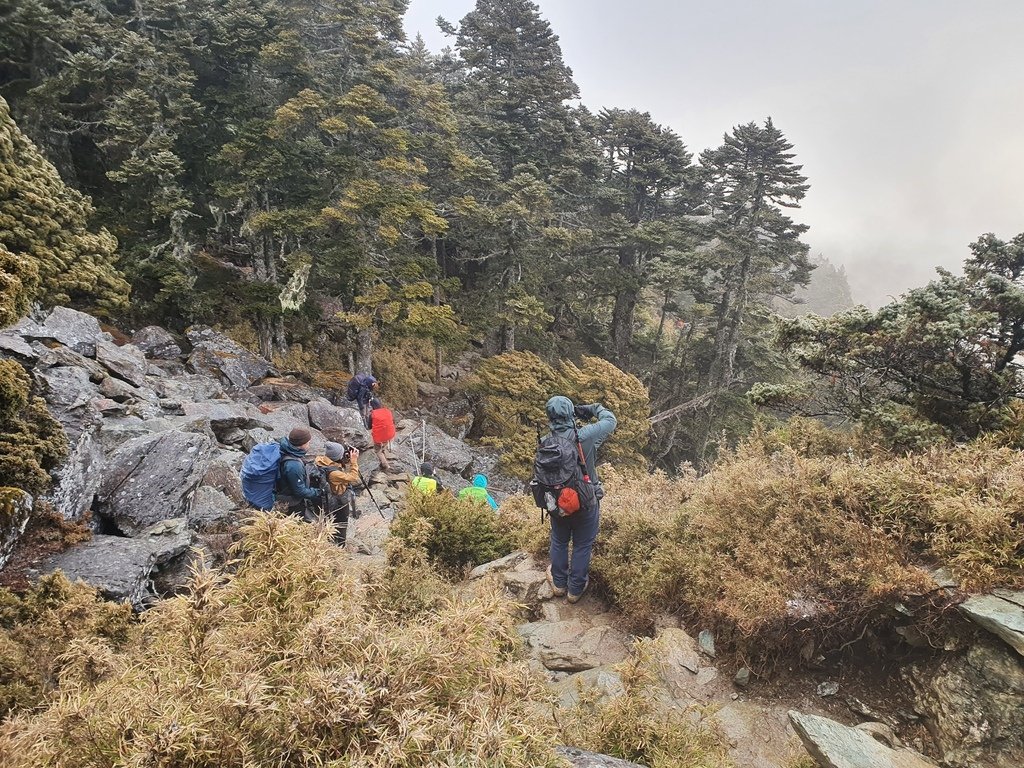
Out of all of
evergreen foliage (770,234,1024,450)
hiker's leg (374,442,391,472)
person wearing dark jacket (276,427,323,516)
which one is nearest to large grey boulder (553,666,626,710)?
person wearing dark jacket (276,427,323,516)

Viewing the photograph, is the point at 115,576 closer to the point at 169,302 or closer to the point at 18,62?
the point at 169,302

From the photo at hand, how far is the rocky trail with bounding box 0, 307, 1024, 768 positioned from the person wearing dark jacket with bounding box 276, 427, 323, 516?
1.05m

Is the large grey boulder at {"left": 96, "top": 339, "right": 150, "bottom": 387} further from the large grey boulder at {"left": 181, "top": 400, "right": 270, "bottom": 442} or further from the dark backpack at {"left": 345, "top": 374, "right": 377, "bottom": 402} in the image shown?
the dark backpack at {"left": 345, "top": 374, "right": 377, "bottom": 402}

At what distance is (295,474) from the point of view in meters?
6.36

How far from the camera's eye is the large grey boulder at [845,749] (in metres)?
3.33

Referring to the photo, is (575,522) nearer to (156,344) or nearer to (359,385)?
(359,385)

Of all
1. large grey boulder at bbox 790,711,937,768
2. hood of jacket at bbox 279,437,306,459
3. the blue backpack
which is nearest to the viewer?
large grey boulder at bbox 790,711,937,768

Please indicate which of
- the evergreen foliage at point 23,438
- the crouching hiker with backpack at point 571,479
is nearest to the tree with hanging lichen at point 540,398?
the crouching hiker with backpack at point 571,479

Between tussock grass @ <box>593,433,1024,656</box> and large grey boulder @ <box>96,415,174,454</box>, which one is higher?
tussock grass @ <box>593,433,1024,656</box>

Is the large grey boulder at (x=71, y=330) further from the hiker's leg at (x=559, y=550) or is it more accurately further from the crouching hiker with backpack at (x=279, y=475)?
the hiker's leg at (x=559, y=550)

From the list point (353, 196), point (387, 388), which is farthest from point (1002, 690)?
point (387, 388)

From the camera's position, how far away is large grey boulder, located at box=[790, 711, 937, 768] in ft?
10.9

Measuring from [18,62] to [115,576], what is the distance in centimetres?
1981

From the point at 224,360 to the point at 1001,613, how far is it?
17.7 meters
